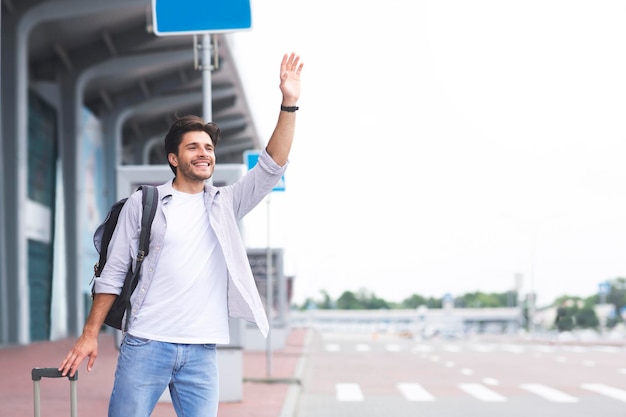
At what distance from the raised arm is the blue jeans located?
2.74 ft

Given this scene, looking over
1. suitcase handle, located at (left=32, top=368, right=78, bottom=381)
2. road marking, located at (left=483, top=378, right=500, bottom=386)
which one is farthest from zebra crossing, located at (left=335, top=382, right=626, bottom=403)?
suitcase handle, located at (left=32, top=368, right=78, bottom=381)

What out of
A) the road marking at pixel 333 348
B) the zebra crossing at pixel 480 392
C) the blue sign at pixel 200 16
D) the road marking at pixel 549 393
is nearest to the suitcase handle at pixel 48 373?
the blue sign at pixel 200 16

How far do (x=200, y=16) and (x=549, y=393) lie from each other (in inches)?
354

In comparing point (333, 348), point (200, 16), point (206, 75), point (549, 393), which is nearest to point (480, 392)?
point (549, 393)

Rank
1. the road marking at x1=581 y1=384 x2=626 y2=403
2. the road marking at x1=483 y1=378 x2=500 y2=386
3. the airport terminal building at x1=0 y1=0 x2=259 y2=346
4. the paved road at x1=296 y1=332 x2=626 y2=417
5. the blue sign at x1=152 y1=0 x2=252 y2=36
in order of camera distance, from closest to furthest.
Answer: the blue sign at x1=152 y1=0 x2=252 y2=36, the paved road at x1=296 y1=332 x2=626 y2=417, the road marking at x1=581 y1=384 x2=626 y2=403, the road marking at x1=483 y1=378 x2=500 y2=386, the airport terminal building at x1=0 y1=0 x2=259 y2=346

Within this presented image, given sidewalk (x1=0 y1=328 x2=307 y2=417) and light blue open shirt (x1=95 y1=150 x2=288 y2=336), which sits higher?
light blue open shirt (x1=95 y1=150 x2=288 y2=336)

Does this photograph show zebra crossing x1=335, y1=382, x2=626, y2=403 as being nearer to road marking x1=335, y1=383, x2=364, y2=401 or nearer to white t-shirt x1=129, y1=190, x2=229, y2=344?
road marking x1=335, y1=383, x2=364, y2=401

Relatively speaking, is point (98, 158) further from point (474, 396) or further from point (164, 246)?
point (164, 246)

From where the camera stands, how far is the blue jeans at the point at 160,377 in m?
4.09

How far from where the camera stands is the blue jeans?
13.4ft

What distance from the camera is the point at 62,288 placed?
3641cm

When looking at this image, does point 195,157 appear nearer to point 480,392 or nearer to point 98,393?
point 98,393

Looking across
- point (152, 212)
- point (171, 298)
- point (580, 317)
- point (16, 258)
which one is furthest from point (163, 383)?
point (580, 317)

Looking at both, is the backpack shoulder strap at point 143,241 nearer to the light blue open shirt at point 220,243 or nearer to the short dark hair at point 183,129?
the light blue open shirt at point 220,243
